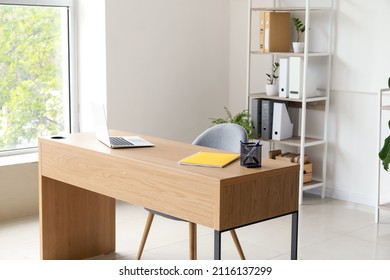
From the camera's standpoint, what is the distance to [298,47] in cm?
574

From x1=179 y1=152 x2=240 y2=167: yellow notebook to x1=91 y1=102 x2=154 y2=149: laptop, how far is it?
1.48ft

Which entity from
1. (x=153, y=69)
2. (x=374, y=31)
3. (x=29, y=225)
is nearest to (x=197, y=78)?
(x=153, y=69)

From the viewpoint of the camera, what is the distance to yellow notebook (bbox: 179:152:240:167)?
3418 mm

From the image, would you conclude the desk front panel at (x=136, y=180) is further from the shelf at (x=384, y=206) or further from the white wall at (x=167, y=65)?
the shelf at (x=384, y=206)

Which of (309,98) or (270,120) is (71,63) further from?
(309,98)

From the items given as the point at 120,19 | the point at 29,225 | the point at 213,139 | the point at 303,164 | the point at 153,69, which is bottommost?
the point at 29,225

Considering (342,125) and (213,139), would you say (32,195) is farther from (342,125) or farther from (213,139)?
(342,125)

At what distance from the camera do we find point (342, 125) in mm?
5809

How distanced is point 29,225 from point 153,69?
66.4 inches

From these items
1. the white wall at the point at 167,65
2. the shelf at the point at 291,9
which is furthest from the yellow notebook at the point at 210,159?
the shelf at the point at 291,9

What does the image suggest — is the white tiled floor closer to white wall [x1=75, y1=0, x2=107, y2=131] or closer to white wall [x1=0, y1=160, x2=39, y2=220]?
white wall [x1=0, y1=160, x2=39, y2=220]

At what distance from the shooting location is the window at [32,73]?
5414 mm

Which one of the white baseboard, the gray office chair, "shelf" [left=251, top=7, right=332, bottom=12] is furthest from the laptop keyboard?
the white baseboard

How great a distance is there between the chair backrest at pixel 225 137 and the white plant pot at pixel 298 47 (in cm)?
175
